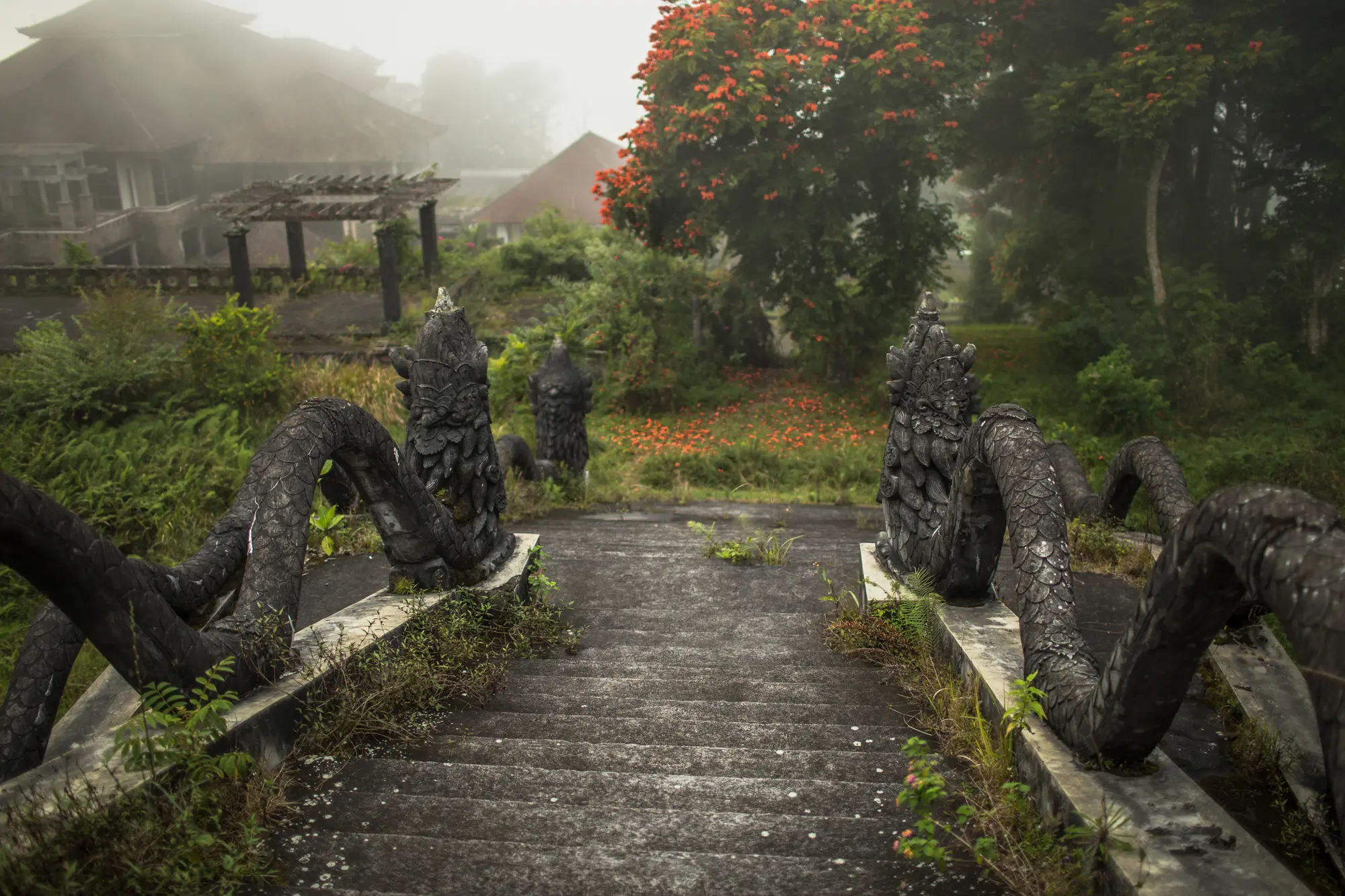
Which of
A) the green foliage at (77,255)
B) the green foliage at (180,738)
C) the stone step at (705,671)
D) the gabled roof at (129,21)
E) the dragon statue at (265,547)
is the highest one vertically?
the gabled roof at (129,21)

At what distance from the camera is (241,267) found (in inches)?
778

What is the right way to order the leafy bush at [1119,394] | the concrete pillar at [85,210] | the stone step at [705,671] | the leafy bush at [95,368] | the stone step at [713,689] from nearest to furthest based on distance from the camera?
the stone step at [713,689]
the stone step at [705,671]
the leafy bush at [95,368]
the leafy bush at [1119,394]
the concrete pillar at [85,210]

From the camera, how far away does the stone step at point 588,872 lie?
2689 mm

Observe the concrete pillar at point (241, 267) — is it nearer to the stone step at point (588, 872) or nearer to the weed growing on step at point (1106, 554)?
the weed growing on step at point (1106, 554)

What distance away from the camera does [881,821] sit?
3041mm

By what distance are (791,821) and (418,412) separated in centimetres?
294

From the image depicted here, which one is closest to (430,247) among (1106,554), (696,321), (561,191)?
(696,321)

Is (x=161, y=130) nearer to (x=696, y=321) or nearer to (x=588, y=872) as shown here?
(x=696, y=321)

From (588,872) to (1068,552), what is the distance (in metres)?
1.95

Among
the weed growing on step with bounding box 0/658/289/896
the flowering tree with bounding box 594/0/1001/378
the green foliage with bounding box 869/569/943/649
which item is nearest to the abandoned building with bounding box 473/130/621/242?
the flowering tree with bounding box 594/0/1001/378

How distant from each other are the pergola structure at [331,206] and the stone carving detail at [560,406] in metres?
9.94

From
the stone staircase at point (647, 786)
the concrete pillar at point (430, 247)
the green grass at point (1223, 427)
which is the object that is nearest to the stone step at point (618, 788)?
the stone staircase at point (647, 786)

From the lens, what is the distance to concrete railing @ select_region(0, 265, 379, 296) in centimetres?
2097

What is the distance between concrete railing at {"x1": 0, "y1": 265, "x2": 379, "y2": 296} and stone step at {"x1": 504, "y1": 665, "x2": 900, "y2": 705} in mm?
19113
